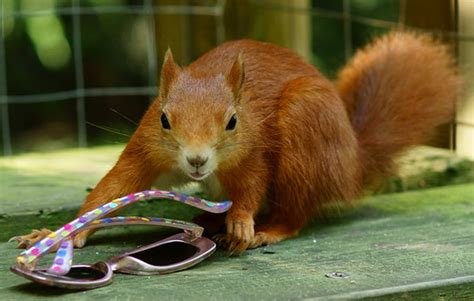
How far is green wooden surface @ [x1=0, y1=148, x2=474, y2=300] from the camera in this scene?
160 centimetres

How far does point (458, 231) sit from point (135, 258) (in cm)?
72

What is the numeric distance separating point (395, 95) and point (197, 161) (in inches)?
31.1

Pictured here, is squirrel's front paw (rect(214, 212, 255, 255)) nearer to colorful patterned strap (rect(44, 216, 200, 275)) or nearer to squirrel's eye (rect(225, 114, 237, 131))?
colorful patterned strap (rect(44, 216, 200, 275))

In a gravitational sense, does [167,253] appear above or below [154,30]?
below

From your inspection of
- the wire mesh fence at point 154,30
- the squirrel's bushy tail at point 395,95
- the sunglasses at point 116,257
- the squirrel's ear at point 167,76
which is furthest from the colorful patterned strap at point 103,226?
the wire mesh fence at point 154,30

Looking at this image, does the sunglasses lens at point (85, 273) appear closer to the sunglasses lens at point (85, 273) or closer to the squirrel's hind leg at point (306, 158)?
the sunglasses lens at point (85, 273)

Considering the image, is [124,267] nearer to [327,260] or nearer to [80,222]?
[80,222]

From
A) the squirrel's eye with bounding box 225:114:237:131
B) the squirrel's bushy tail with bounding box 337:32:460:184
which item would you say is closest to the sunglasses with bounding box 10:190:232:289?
the squirrel's eye with bounding box 225:114:237:131

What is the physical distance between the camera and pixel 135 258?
1.73 meters

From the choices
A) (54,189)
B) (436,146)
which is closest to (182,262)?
(54,189)

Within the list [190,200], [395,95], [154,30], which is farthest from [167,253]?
[154,30]

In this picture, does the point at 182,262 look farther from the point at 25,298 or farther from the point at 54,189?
the point at 54,189

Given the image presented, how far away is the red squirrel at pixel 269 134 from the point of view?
1864 mm

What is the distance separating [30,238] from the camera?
191cm
